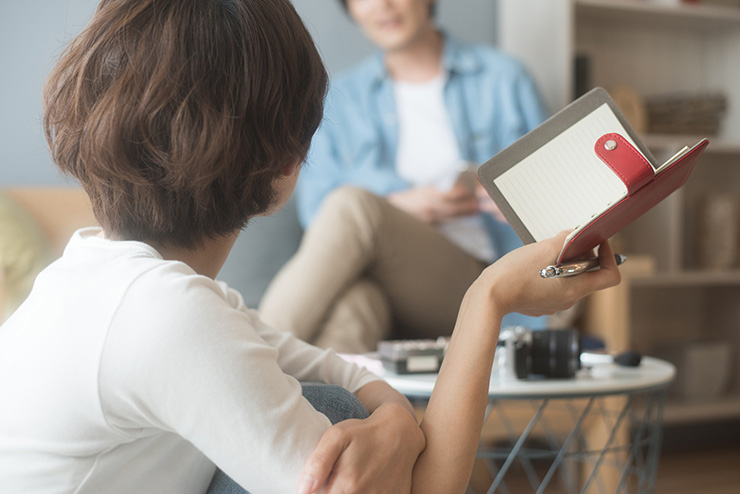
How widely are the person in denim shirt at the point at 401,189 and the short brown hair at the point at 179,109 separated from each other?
891 millimetres

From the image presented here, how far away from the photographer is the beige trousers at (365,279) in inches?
59.3

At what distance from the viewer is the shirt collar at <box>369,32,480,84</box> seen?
2.36 metres

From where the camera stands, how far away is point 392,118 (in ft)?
7.79

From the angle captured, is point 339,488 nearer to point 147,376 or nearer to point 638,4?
point 147,376

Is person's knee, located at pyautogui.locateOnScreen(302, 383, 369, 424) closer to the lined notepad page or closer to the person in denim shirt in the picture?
the lined notepad page

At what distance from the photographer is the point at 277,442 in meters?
0.50

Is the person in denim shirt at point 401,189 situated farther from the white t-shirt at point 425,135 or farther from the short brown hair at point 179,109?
the short brown hair at point 179,109

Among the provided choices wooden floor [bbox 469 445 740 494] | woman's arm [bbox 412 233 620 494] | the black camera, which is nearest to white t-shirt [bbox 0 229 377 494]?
woman's arm [bbox 412 233 620 494]

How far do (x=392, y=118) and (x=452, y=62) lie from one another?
27 centimetres

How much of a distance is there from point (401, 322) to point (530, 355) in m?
0.75

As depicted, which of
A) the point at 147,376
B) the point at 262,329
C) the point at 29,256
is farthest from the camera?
the point at 29,256

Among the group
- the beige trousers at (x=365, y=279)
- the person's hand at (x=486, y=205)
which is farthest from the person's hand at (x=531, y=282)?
the person's hand at (x=486, y=205)

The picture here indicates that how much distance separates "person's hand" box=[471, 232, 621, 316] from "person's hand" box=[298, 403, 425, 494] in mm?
137

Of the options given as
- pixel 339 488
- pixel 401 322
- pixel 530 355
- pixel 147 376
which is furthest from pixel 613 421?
pixel 147 376
